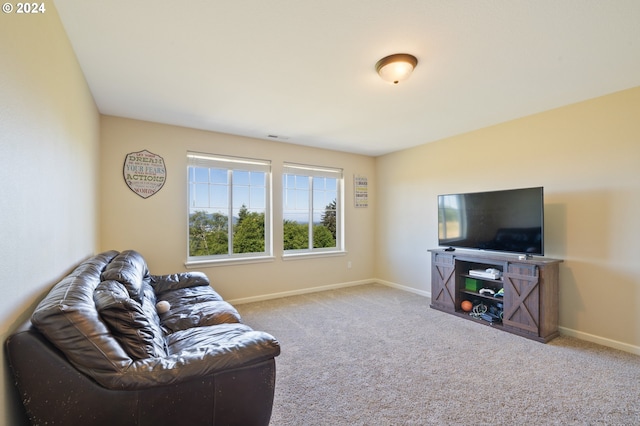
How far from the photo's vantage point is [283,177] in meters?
4.83

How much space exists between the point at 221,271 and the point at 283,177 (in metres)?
1.73

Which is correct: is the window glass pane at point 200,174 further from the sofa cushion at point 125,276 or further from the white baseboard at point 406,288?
the white baseboard at point 406,288

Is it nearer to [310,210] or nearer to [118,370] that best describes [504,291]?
[310,210]

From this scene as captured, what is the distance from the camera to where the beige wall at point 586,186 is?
2.85 meters

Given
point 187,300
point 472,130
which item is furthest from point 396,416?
point 472,130

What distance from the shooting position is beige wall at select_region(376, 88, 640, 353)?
2854 mm

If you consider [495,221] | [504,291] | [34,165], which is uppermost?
[34,165]

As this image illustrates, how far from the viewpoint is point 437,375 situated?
2.41 m

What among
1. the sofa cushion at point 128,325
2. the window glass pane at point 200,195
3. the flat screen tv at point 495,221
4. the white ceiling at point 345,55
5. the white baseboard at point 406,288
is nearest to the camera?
the sofa cushion at point 128,325

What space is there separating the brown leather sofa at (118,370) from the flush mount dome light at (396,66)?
2.08 metres

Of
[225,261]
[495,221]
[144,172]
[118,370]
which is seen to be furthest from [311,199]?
[118,370]

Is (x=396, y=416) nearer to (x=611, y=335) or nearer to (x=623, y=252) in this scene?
(x=611, y=335)

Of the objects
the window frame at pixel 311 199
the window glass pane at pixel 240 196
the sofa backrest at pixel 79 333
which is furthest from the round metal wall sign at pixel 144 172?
the sofa backrest at pixel 79 333

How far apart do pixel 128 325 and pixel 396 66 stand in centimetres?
239
